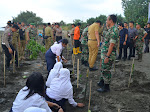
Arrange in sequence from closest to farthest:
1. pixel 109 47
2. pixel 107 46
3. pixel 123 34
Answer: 1. pixel 109 47
2. pixel 107 46
3. pixel 123 34

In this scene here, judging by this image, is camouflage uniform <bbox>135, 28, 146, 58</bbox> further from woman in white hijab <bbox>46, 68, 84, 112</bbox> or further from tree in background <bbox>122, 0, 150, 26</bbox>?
tree in background <bbox>122, 0, 150, 26</bbox>

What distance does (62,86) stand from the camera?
2.87 m

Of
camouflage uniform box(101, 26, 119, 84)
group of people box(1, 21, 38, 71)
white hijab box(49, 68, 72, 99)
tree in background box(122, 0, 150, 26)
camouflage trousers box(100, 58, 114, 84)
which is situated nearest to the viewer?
white hijab box(49, 68, 72, 99)

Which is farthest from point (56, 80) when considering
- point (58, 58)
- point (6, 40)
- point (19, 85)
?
point (6, 40)

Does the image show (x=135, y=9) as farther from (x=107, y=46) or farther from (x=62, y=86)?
(x=62, y=86)

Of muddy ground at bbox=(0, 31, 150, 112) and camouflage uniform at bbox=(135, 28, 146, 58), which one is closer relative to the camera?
muddy ground at bbox=(0, 31, 150, 112)

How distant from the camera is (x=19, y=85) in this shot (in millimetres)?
4504

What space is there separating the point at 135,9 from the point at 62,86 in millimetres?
27070

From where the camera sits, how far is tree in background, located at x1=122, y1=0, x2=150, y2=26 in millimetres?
24359

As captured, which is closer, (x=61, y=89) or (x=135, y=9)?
(x=61, y=89)

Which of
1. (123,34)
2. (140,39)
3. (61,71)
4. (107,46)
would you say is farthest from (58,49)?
(140,39)

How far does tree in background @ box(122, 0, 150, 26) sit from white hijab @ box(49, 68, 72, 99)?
20.2 meters

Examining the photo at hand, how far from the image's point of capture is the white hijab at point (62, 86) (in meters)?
2.86

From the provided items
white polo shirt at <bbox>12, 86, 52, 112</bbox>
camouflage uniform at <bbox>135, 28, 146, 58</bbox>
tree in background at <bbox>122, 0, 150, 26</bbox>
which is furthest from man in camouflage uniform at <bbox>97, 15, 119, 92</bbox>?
tree in background at <bbox>122, 0, 150, 26</bbox>
